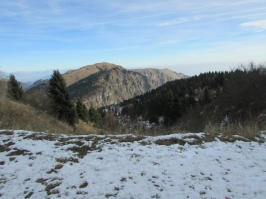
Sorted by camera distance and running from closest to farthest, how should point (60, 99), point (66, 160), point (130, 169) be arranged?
point (130, 169), point (66, 160), point (60, 99)

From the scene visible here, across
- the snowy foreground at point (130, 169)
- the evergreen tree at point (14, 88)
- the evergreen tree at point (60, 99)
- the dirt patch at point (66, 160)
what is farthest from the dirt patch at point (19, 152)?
the evergreen tree at point (14, 88)

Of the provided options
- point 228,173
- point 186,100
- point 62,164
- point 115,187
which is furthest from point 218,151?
point 186,100

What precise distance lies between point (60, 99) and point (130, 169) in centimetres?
2331

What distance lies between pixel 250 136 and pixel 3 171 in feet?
26.6

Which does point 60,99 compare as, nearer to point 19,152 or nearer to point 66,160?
point 19,152

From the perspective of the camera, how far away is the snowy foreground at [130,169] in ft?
12.7

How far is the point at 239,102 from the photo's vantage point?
2689 centimetres

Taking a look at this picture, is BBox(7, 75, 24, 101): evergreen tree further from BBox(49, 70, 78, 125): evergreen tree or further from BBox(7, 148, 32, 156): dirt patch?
BBox(7, 148, 32, 156): dirt patch

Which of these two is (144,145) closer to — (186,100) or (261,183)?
(261,183)

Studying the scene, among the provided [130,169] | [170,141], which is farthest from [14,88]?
[130,169]

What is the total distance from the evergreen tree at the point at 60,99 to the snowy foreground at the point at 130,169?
19240 mm

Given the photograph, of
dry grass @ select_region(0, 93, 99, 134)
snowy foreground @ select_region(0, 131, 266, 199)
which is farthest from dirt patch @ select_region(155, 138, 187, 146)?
dry grass @ select_region(0, 93, 99, 134)

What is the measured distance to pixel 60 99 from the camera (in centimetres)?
2553

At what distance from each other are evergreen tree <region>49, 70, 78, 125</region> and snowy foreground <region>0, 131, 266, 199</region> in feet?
63.1
